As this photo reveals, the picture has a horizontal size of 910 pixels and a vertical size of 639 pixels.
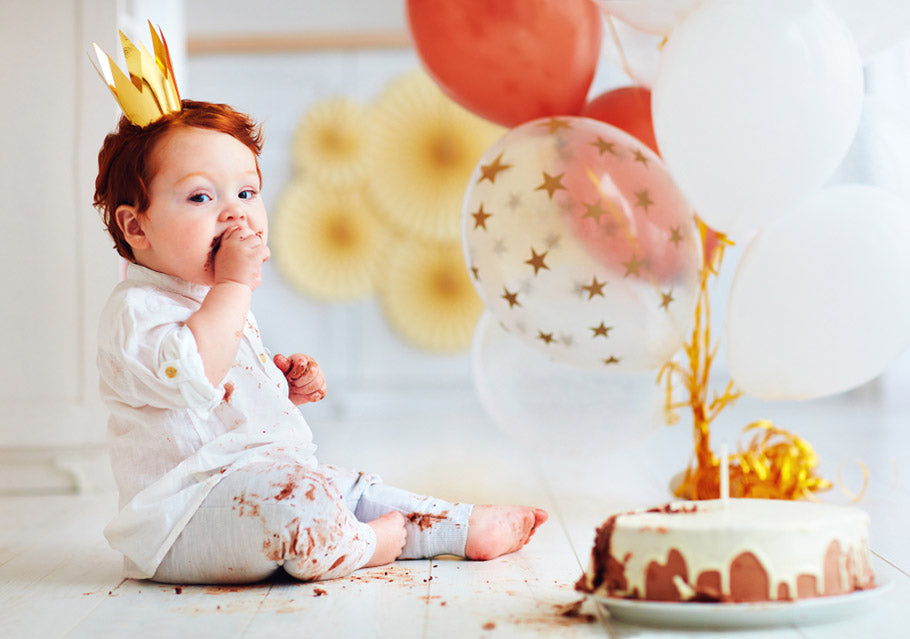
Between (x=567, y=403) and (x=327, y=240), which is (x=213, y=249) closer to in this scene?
(x=567, y=403)

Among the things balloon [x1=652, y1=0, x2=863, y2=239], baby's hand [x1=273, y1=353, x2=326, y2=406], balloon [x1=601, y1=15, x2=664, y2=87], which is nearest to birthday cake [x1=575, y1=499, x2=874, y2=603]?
balloon [x1=652, y1=0, x2=863, y2=239]

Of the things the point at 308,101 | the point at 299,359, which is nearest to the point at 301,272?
the point at 308,101

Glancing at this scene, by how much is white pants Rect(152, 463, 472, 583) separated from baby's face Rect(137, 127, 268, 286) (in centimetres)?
25

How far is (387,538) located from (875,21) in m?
0.92

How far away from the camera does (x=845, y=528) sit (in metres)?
0.87

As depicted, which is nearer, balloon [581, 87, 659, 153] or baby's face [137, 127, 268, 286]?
baby's face [137, 127, 268, 286]

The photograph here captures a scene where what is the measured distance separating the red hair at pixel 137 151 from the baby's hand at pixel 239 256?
→ 0.10 m

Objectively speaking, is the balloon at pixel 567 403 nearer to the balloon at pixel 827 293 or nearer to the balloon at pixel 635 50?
the balloon at pixel 827 293

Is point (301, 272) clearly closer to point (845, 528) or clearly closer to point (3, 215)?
point (3, 215)

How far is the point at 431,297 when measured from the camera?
3.66 metres

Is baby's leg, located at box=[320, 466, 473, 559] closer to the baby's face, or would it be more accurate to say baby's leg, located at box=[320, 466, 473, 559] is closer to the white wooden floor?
the white wooden floor

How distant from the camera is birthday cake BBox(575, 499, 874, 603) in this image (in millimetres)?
837

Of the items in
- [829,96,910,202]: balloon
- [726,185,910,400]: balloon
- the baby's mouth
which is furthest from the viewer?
[829,96,910,202]: balloon

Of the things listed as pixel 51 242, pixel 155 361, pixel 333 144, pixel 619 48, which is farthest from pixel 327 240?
pixel 155 361
